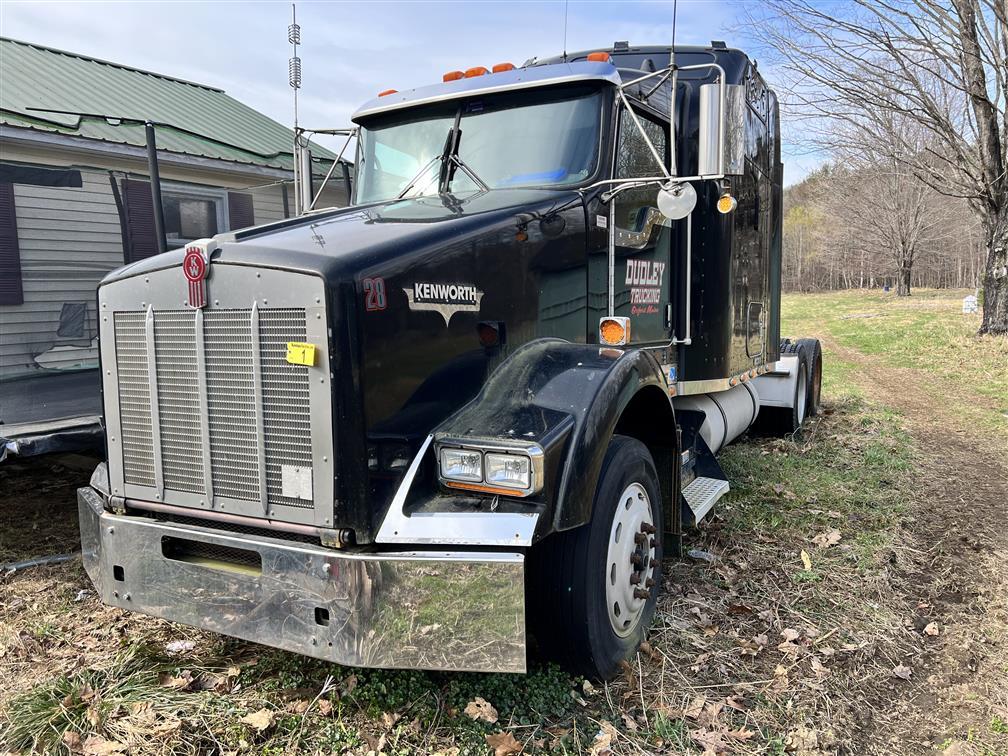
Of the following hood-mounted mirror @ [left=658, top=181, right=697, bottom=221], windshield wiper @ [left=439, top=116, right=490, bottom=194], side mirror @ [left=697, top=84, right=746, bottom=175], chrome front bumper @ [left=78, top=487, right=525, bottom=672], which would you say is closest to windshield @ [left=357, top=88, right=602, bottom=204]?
windshield wiper @ [left=439, top=116, right=490, bottom=194]

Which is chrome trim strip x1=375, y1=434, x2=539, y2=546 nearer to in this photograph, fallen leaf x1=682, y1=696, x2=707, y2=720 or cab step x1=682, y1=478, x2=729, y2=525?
fallen leaf x1=682, y1=696, x2=707, y2=720

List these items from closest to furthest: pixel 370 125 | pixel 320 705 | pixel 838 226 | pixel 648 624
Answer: pixel 320 705
pixel 648 624
pixel 370 125
pixel 838 226

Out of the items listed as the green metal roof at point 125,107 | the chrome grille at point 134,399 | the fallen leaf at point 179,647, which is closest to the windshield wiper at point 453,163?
the chrome grille at point 134,399

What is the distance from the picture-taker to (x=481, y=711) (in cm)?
303

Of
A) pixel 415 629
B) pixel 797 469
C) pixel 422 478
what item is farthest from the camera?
pixel 797 469

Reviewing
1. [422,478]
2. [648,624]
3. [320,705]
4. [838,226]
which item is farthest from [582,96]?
[838,226]

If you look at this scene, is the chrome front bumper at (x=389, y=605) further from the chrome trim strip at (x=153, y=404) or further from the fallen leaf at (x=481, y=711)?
the chrome trim strip at (x=153, y=404)

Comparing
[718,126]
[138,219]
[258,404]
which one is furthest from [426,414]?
[138,219]

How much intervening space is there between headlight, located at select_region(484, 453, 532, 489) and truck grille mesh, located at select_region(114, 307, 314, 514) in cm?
67

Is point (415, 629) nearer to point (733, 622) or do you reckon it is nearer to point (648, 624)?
point (648, 624)

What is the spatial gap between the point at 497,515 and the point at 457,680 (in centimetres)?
99

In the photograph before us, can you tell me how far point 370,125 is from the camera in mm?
4746

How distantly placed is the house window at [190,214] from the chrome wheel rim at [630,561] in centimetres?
552

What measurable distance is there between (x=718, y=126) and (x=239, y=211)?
8.13 meters
